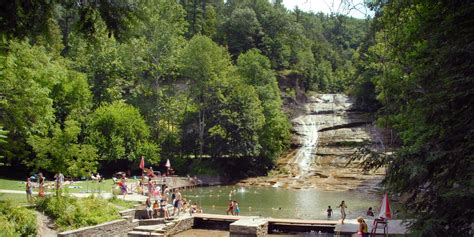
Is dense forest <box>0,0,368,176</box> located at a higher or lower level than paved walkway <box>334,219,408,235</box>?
higher

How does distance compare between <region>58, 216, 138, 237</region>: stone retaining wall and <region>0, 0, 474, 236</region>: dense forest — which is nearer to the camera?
<region>0, 0, 474, 236</region>: dense forest

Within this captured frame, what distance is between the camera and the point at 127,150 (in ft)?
146

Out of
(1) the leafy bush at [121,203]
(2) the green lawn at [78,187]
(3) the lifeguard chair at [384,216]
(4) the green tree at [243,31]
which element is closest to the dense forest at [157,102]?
(2) the green lawn at [78,187]

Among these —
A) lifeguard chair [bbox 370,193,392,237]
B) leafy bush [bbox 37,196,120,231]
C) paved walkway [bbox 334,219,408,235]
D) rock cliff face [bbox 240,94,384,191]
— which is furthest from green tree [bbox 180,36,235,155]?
lifeguard chair [bbox 370,193,392,237]

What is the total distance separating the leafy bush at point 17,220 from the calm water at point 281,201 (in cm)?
1343

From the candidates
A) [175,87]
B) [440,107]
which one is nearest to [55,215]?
[440,107]

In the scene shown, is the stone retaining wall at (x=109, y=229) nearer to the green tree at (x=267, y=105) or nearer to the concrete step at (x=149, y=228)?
the concrete step at (x=149, y=228)

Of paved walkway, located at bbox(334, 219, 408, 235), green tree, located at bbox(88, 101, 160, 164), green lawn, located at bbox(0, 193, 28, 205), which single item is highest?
green tree, located at bbox(88, 101, 160, 164)

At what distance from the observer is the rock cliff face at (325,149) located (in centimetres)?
4169

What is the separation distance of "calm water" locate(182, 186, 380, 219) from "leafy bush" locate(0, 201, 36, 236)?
44.1 feet

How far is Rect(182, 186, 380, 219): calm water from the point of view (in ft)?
93.5

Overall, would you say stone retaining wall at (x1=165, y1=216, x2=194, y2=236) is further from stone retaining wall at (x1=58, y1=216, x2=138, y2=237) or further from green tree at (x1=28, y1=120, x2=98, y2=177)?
green tree at (x1=28, y1=120, x2=98, y2=177)

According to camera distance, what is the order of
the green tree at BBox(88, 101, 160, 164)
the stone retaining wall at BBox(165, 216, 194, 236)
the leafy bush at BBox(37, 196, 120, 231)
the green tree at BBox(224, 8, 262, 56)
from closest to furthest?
the leafy bush at BBox(37, 196, 120, 231), the stone retaining wall at BBox(165, 216, 194, 236), the green tree at BBox(88, 101, 160, 164), the green tree at BBox(224, 8, 262, 56)

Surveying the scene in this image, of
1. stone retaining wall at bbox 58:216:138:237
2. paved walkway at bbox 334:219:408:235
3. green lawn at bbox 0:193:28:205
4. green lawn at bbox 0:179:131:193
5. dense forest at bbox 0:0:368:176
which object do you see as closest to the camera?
stone retaining wall at bbox 58:216:138:237
